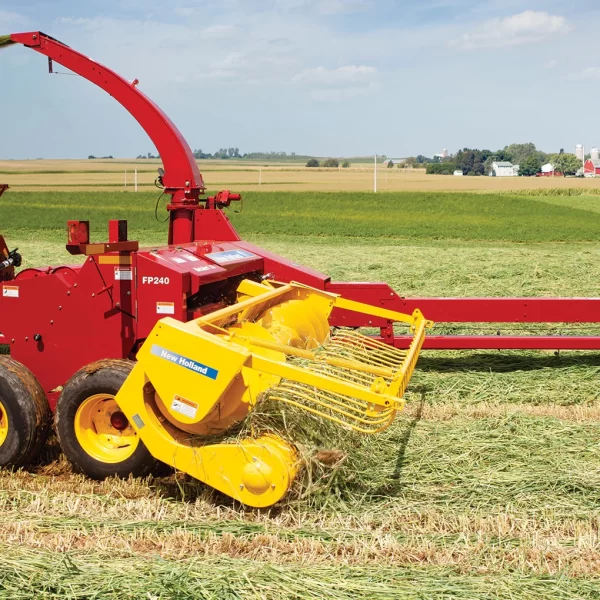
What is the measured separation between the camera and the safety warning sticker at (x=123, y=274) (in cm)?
485

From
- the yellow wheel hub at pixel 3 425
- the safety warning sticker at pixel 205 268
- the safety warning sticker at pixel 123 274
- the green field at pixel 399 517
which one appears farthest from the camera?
the safety warning sticker at pixel 205 268

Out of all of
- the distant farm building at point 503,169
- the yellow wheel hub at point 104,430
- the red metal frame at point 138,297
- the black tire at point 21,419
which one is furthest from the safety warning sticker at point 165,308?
the distant farm building at point 503,169

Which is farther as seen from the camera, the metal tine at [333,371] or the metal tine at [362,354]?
the metal tine at [362,354]

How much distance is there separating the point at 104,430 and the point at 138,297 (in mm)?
824

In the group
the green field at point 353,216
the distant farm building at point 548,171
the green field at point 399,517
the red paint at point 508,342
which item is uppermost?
the distant farm building at point 548,171

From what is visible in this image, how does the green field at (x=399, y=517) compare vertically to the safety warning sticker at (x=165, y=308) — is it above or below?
below

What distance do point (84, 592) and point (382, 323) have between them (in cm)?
375

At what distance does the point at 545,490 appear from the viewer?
4266mm

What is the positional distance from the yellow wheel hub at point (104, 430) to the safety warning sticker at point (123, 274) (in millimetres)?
765

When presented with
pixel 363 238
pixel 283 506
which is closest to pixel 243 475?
pixel 283 506

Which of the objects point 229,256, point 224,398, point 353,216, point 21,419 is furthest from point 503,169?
point 224,398

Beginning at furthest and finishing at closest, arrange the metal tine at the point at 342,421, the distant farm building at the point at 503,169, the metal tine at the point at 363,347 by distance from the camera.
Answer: the distant farm building at the point at 503,169 < the metal tine at the point at 363,347 < the metal tine at the point at 342,421

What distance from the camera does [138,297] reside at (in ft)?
16.0

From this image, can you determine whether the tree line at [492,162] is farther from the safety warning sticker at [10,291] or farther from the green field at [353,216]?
the safety warning sticker at [10,291]
